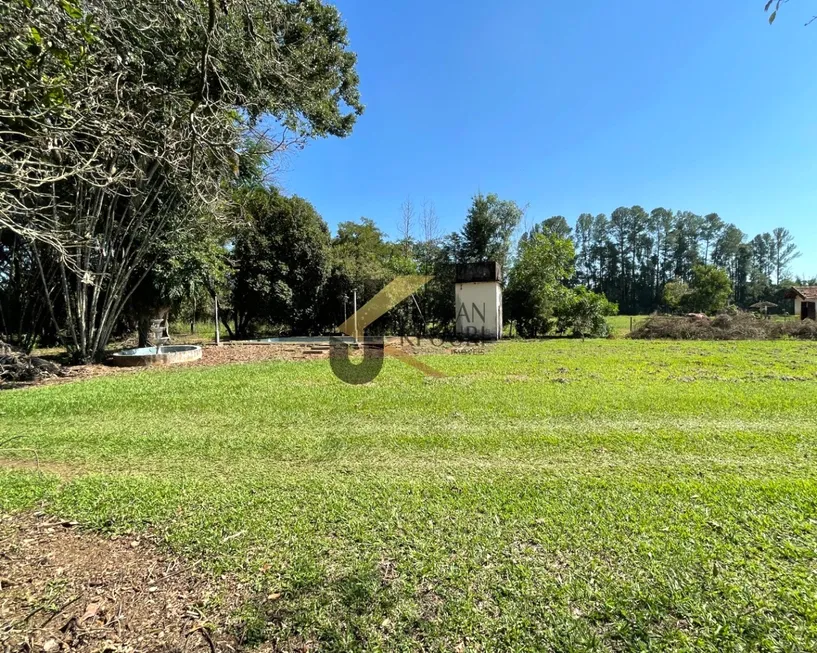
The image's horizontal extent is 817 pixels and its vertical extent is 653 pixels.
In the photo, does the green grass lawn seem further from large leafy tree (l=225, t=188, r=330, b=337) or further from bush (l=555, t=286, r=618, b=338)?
large leafy tree (l=225, t=188, r=330, b=337)

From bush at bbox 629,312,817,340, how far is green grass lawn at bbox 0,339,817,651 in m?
11.3

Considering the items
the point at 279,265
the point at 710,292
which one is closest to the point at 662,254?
the point at 710,292

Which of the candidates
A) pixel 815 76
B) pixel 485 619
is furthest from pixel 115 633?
pixel 815 76

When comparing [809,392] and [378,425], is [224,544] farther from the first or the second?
[809,392]

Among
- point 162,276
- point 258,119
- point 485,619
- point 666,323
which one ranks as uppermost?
point 258,119

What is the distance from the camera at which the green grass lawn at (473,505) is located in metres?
1.68

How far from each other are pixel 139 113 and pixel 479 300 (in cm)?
1267

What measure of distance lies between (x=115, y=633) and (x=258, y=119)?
9.84 metres

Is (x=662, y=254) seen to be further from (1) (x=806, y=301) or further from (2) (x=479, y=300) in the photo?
(2) (x=479, y=300)

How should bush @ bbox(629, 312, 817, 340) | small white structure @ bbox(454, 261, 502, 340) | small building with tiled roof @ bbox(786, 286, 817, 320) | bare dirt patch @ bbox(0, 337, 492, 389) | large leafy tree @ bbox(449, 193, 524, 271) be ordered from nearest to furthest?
bare dirt patch @ bbox(0, 337, 492, 389)
bush @ bbox(629, 312, 817, 340)
small white structure @ bbox(454, 261, 502, 340)
large leafy tree @ bbox(449, 193, 524, 271)
small building with tiled roof @ bbox(786, 286, 817, 320)

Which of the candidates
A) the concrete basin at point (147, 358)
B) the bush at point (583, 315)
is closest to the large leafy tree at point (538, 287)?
the bush at point (583, 315)

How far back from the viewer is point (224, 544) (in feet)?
7.27
